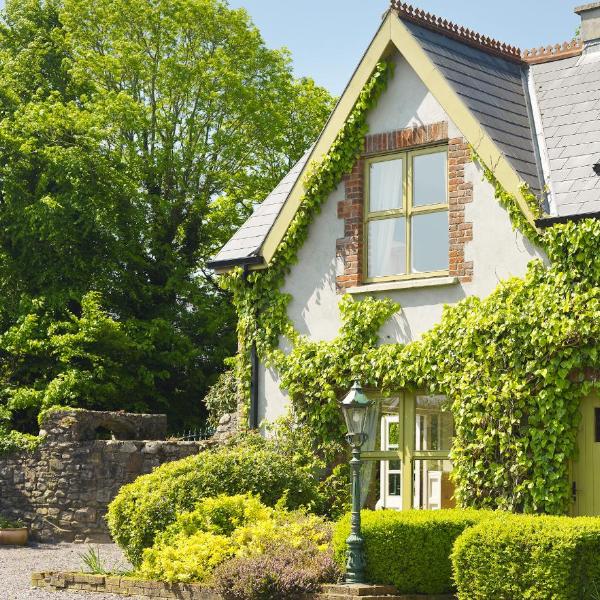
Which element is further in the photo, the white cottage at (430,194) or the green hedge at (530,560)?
the white cottage at (430,194)

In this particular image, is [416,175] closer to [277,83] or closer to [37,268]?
[37,268]

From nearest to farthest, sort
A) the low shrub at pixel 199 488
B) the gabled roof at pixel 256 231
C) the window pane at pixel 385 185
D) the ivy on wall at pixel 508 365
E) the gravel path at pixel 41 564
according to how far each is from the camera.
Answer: the gravel path at pixel 41 564, the ivy on wall at pixel 508 365, the low shrub at pixel 199 488, the window pane at pixel 385 185, the gabled roof at pixel 256 231

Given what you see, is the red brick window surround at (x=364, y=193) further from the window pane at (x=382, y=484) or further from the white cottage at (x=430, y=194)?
the window pane at (x=382, y=484)

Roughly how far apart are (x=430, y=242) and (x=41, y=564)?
7.37 meters

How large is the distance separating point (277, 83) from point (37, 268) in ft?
32.1

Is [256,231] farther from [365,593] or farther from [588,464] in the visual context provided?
[365,593]

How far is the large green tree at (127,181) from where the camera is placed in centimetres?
2762

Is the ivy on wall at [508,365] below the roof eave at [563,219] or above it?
below

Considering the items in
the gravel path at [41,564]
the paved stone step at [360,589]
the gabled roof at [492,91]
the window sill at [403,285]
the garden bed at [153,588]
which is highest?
the gabled roof at [492,91]

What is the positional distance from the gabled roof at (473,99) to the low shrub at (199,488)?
319 cm

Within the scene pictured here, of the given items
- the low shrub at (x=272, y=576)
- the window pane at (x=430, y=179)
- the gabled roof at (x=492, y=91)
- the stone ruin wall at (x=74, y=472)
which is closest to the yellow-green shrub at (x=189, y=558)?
the low shrub at (x=272, y=576)

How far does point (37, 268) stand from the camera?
28922 mm

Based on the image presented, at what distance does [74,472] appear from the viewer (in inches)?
795

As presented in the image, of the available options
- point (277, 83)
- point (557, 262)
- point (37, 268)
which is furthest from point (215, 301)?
point (557, 262)
